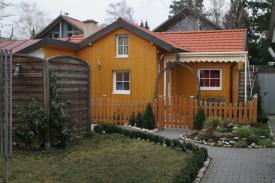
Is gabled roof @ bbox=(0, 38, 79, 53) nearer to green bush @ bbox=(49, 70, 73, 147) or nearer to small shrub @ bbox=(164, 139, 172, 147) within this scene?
green bush @ bbox=(49, 70, 73, 147)

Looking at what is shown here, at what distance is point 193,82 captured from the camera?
68.7ft

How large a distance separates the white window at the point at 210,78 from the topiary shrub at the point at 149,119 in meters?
5.66

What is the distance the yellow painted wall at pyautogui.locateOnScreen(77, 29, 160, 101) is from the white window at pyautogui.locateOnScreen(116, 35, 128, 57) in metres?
0.16

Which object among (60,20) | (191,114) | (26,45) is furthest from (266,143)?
(60,20)

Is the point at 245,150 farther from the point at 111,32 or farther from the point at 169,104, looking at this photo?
the point at 111,32

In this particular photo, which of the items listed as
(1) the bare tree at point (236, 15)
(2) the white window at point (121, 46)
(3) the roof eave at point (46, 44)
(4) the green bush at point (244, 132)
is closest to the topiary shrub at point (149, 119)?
(4) the green bush at point (244, 132)

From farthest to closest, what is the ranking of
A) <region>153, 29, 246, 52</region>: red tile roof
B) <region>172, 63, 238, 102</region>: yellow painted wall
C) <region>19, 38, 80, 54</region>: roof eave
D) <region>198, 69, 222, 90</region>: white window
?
<region>153, 29, 246, 52</region>: red tile roof → <region>198, 69, 222, 90</region>: white window → <region>172, 63, 238, 102</region>: yellow painted wall → <region>19, 38, 80, 54</region>: roof eave

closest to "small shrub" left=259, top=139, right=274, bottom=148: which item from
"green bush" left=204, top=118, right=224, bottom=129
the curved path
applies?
the curved path

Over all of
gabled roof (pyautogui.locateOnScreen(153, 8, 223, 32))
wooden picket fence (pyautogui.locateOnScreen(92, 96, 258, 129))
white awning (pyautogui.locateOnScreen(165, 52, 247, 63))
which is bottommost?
wooden picket fence (pyautogui.locateOnScreen(92, 96, 258, 129))

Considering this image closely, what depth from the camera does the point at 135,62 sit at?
1975cm

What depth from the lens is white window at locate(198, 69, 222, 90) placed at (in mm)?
20466

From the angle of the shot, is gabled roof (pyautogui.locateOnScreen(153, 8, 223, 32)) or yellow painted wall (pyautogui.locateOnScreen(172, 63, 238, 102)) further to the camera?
gabled roof (pyautogui.locateOnScreen(153, 8, 223, 32))

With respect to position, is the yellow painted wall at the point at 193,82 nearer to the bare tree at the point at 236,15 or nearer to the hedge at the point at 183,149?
the hedge at the point at 183,149

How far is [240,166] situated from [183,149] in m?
1.79
